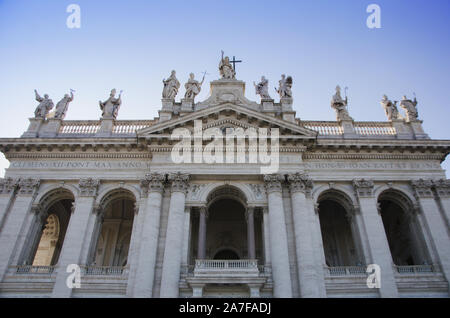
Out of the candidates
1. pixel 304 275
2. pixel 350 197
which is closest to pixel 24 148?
pixel 304 275

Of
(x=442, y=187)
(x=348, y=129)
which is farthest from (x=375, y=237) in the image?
(x=348, y=129)

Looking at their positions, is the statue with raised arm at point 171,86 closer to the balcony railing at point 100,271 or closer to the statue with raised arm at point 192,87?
the statue with raised arm at point 192,87

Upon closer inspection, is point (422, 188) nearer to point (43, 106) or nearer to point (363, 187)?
point (363, 187)

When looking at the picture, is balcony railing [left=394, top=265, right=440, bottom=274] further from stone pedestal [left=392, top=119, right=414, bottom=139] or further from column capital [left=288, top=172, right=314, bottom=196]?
stone pedestal [left=392, top=119, right=414, bottom=139]

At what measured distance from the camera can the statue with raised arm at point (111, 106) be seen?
23.7m

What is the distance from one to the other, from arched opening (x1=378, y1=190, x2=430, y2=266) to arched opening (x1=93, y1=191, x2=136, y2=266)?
16.8 m

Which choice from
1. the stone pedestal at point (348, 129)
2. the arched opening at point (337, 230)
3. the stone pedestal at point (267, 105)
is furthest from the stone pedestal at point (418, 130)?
the stone pedestal at point (267, 105)

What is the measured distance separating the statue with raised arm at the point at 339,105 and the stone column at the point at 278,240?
7175mm

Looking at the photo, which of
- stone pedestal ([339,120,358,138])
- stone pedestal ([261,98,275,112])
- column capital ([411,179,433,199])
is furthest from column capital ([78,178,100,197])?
column capital ([411,179,433,199])

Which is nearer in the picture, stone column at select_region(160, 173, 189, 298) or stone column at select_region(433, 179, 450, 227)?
stone column at select_region(160, 173, 189, 298)

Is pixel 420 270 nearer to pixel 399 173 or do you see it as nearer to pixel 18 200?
pixel 399 173

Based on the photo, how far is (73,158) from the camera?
21.4 metres

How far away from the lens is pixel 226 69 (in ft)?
86.4

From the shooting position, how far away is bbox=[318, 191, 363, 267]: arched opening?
68.9 ft
